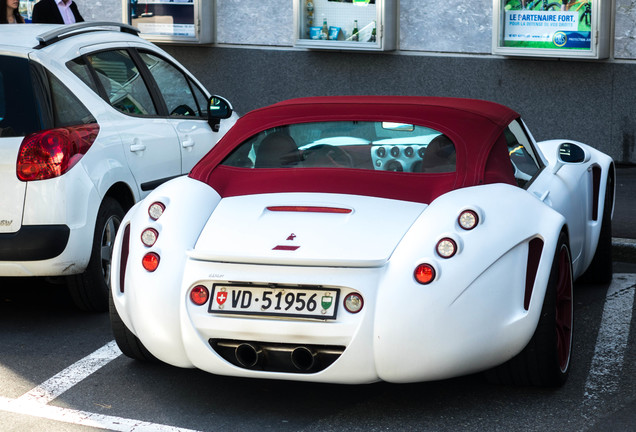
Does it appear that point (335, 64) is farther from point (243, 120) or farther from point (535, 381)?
point (535, 381)

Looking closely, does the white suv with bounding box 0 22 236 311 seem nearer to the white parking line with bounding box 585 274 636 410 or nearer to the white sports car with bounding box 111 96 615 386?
the white sports car with bounding box 111 96 615 386

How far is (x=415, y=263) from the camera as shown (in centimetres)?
439

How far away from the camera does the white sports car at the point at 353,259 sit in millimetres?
4371

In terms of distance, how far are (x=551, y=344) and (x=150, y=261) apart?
5.60ft

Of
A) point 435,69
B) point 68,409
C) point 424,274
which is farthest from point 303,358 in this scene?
point 435,69

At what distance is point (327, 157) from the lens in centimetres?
523

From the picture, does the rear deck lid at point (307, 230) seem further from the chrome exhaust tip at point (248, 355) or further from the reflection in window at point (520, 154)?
the reflection in window at point (520, 154)

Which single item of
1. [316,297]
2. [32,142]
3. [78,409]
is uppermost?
[32,142]

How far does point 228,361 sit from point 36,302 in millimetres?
2633

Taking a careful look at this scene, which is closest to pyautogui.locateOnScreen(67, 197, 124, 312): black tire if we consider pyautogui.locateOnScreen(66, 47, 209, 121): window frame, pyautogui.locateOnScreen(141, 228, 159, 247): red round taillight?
pyautogui.locateOnScreen(66, 47, 209, 121): window frame

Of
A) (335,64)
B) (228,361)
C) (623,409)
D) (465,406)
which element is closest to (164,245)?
(228,361)

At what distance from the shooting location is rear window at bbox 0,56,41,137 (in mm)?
5988

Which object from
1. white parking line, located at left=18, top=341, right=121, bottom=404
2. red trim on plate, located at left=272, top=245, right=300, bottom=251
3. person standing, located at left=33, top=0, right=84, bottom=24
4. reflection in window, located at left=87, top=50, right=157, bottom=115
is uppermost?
person standing, located at left=33, top=0, right=84, bottom=24

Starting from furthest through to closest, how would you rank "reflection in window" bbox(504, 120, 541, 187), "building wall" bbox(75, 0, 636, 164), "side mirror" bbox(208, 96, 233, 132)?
"building wall" bbox(75, 0, 636, 164)
"side mirror" bbox(208, 96, 233, 132)
"reflection in window" bbox(504, 120, 541, 187)
